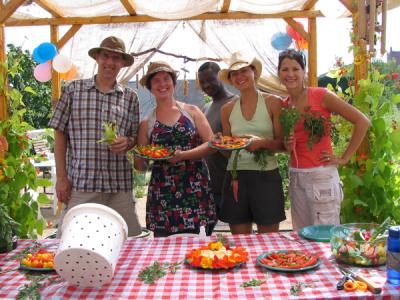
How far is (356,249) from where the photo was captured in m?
1.76

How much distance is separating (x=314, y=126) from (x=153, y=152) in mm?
913

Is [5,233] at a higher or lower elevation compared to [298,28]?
lower

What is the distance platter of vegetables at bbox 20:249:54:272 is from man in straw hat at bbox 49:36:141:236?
82 centimetres

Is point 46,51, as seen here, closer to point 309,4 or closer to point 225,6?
point 225,6

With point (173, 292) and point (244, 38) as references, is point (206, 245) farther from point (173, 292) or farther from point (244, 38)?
point (244, 38)

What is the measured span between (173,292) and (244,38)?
647cm

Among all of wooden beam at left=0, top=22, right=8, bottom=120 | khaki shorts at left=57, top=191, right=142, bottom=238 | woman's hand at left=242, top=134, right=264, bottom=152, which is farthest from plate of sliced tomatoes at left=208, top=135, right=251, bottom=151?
wooden beam at left=0, top=22, right=8, bottom=120

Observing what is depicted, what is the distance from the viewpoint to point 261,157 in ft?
8.99

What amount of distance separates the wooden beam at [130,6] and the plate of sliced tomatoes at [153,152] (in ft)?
10.3

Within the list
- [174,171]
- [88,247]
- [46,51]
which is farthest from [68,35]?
[88,247]

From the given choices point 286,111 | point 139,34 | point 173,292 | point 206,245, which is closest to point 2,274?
point 173,292

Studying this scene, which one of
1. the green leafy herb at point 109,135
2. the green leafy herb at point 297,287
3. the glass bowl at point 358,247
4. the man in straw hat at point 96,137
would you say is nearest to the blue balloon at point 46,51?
the man in straw hat at point 96,137

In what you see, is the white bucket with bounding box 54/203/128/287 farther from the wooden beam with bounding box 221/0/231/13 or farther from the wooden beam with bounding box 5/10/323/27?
the wooden beam with bounding box 5/10/323/27

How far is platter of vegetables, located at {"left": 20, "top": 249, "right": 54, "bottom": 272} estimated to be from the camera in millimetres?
1780
